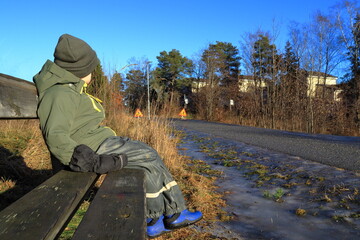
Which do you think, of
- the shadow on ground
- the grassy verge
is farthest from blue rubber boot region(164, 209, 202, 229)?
the shadow on ground

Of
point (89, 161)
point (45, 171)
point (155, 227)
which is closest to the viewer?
point (89, 161)

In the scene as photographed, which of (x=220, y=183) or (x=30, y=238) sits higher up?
(x=30, y=238)

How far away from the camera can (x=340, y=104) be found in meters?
20.2

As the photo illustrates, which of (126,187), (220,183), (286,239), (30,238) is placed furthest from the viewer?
(220,183)

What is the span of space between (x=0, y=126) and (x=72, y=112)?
11.4 ft

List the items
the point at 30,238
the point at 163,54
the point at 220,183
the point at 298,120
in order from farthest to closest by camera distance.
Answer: the point at 163,54, the point at 298,120, the point at 220,183, the point at 30,238

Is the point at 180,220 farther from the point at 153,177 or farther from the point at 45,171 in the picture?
the point at 45,171

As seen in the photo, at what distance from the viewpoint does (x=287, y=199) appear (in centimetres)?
326

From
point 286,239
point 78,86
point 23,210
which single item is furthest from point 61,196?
point 286,239

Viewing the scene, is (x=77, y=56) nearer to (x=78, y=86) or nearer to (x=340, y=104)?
(x=78, y=86)

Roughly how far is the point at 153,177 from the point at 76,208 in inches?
28.8

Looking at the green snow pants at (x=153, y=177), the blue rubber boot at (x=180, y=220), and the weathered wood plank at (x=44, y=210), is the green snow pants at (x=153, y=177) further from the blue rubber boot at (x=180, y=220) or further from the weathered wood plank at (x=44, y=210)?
the weathered wood plank at (x=44, y=210)

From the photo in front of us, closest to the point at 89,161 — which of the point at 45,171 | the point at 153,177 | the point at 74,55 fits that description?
the point at 153,177

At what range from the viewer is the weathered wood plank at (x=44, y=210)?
1.08 m
